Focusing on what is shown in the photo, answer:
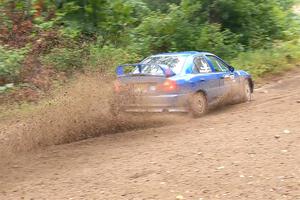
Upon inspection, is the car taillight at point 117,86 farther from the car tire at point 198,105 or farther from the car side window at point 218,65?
the car side window at point 218,65

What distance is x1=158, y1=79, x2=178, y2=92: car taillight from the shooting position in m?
10.7

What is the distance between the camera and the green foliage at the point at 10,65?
1067cm

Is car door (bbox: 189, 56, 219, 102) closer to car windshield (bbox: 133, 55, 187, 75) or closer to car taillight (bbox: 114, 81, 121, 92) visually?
car windshield (bbox: 133, 55, 187, 75)

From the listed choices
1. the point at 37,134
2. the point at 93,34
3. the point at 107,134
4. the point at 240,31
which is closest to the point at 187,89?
the point at 107,134

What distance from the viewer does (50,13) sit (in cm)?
1611

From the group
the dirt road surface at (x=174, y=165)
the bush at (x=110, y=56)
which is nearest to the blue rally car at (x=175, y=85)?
the dirt road surface at (x=174, y=165)

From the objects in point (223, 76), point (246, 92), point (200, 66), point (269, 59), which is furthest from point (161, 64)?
point (269, 59)

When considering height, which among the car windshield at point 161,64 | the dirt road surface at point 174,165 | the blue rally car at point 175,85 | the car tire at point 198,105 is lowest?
the dirt road surface at point 174,165

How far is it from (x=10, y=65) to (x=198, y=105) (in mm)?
4226

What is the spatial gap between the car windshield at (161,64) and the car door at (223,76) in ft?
3.37

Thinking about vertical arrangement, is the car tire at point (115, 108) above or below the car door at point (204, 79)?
below

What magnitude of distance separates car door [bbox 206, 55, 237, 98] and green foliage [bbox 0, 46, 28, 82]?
452 centimetres

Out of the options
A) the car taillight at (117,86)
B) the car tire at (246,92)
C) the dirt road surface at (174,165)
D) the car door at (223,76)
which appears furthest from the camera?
the car tire at (246,92)

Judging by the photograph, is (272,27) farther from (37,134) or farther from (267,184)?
(267,184)
